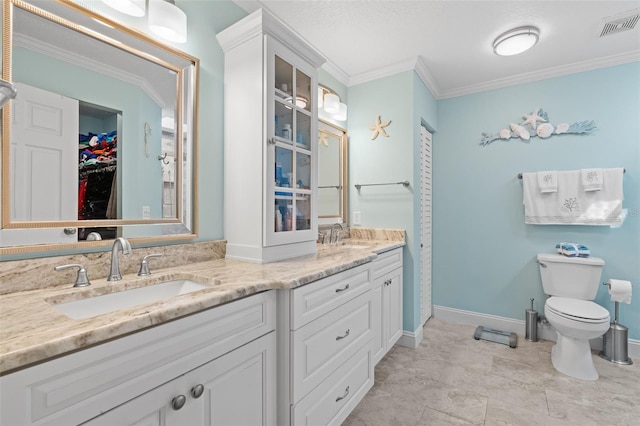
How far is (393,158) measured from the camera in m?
2.66

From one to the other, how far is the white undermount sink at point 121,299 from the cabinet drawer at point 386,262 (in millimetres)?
1174

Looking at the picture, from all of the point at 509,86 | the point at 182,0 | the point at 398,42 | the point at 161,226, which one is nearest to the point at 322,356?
the point at 161,226

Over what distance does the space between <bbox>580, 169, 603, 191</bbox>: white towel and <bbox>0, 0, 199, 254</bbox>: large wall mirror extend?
3.09 m

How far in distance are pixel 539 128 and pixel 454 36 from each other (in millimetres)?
1296

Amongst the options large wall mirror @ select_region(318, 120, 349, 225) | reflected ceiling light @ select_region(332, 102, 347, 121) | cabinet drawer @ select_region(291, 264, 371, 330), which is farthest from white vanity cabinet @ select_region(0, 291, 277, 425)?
reflected ceiling light @ select_region(332, 102, 347, 121)

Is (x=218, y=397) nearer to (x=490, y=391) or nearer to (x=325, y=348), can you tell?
(x=325, y=348)

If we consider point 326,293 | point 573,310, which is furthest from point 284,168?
point 573,310

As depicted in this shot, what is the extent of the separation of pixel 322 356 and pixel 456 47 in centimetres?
246

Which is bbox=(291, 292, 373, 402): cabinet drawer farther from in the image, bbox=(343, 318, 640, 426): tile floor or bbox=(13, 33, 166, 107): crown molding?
bbox=(13, 33, 166, 107): crown molding

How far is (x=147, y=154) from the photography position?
137 centimetres

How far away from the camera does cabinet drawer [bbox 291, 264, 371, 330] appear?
1234 mm

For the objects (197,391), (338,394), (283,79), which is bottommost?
(338,394)

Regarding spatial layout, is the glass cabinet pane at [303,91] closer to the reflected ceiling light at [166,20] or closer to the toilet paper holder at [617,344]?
the reflected ceiling light at [166,20]

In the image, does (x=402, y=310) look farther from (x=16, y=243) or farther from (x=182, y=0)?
(x=182, y=0)
